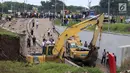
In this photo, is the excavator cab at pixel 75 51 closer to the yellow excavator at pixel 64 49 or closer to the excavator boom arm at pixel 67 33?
the yellow excavator at pixel 64 49

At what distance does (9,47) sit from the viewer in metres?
19.1

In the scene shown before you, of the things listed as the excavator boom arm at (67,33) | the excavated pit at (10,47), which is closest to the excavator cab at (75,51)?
the excavator boom arm at (67,33)

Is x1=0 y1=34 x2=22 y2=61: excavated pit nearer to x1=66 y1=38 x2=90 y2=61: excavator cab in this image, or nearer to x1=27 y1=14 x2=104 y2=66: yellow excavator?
x1=27 y1=14 x2=104 y2=66: yellow excavator

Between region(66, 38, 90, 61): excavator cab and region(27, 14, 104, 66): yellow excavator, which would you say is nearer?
region(27, 14, 104, 66): yellow excavator

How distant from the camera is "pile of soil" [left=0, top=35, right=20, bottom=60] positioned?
18.5 meters

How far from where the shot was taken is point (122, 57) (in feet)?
59.7

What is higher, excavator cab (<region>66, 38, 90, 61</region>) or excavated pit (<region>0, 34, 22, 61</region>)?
excavated pit (<region>0, 34, 22, 61</region>)

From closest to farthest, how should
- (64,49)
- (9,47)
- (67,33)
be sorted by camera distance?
(9,47), (67,33), (64,49)

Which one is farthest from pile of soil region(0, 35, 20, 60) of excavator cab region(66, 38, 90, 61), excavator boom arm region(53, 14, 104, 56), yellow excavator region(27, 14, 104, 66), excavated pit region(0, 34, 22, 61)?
excavator cab region(66, 38, 90, 61)

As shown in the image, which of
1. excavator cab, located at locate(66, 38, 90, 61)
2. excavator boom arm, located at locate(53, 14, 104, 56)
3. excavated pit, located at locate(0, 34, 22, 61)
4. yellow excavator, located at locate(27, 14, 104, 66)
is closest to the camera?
excavated pit, located at locate(0, 34, 22, 61)

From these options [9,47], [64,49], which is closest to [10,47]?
[9,47]

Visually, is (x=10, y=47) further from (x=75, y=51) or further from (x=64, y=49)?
(x=75, y=51)

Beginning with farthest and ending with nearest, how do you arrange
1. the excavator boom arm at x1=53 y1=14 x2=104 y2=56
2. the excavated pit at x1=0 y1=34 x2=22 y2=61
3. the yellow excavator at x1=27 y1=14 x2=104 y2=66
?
the excavator boom arm at x1=53 y1=14 x2=104 y2=56, the yellow excavator at x1=27 y1=14 x2=104 y2=66, the excavated pit at x1=0 y1=34 x2=22 y2=61

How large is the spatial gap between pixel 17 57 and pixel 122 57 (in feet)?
18.8
